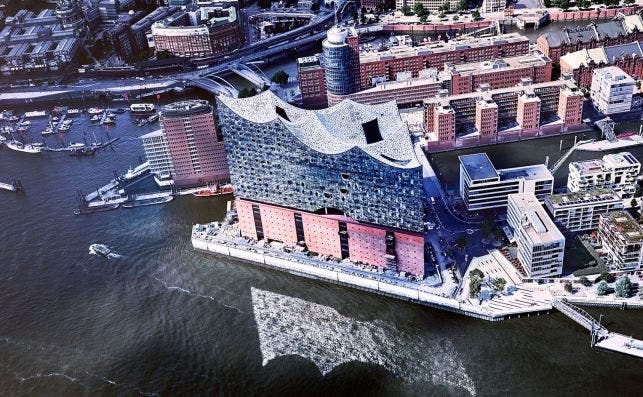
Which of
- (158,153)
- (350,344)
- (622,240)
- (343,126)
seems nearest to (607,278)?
(622,240)

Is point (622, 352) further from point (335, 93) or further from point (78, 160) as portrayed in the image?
point (78, 160)

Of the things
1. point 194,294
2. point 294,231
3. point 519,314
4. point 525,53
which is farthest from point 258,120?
point 525,53

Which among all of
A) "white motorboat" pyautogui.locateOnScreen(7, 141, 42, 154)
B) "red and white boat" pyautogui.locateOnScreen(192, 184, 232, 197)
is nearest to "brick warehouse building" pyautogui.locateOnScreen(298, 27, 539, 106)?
"red and white boat" pyautogui.locateOnScreen(192, 184, 232, 197)

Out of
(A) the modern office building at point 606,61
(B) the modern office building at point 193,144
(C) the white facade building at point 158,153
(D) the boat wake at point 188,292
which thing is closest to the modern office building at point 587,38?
(A) the modern office building at point 606,61

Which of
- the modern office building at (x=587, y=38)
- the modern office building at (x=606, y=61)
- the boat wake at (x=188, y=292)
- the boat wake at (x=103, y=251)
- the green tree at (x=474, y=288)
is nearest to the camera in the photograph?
the green tree at (x=474, y=288)

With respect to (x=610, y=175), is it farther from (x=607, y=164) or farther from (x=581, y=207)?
(x=581, y=207)

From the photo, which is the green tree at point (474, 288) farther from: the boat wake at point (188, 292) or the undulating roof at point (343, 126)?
the boat wake at point (188, 292)
